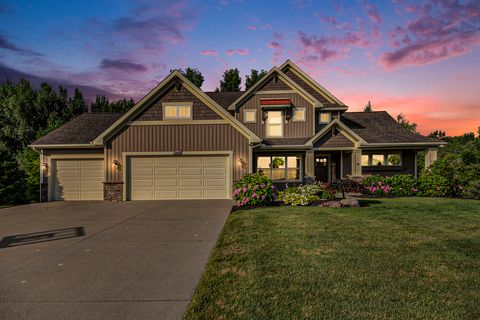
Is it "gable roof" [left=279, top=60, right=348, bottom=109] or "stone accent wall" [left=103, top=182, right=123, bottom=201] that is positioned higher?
"gable roof" [left=279, top=60, right=348, bottom=109]

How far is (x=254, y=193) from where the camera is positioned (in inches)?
453

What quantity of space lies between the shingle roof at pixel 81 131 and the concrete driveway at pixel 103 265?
6.81m

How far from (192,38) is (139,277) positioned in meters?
11.0

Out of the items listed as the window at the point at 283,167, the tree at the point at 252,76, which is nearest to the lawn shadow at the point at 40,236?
the window at the point at 283,167

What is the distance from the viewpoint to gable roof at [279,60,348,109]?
1892 centimetres

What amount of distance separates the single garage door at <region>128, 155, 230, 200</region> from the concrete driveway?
4921 mm

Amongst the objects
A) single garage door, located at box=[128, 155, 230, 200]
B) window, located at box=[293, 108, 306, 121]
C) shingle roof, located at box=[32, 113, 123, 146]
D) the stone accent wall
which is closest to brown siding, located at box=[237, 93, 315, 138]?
window, located at box=[293, 108, 306, 121]

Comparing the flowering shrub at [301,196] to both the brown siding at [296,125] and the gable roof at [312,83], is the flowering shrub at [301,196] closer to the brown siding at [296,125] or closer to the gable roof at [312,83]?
the brown siding at [296,125]

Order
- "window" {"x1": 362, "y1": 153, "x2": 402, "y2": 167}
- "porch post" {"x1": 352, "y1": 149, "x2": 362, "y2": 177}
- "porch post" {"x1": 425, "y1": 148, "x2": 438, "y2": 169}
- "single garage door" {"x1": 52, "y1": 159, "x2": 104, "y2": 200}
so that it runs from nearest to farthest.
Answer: "single garage door" {"x1": 52, "y1": 159, "x2": 104, "y2": 200} < "porch post" {"x1": 352, "y1": 149, "x2": 362, "y2": 177} < "porch post" {"x1": 425, "y1": 148, "x2": 438, "y2": 169} < "window" {"x1": 362, "y1": 153, "x2": 402, "y2": 167}

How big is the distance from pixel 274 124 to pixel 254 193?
309 inches

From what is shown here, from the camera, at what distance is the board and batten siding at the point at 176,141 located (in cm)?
1443

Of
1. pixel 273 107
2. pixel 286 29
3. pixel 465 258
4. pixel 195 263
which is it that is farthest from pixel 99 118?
pixel 465 258

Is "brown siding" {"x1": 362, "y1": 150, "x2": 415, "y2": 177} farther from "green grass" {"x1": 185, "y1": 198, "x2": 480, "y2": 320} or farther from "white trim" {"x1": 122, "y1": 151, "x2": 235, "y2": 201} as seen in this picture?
"green grass" {"x1": 185, "y1": 198, "x2": 480, "y2": 320}

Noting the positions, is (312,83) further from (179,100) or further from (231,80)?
(231,80)
